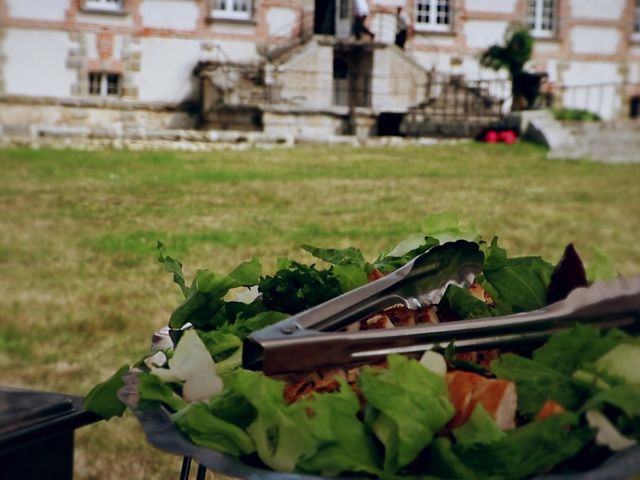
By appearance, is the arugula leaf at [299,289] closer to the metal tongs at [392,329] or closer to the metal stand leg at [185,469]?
the metal tongs at [392,329]

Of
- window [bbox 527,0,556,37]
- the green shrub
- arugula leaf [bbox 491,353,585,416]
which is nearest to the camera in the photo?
arugula leaf [bbox 491,353,585,416]

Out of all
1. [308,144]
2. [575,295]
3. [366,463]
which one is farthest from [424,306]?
[308,144]

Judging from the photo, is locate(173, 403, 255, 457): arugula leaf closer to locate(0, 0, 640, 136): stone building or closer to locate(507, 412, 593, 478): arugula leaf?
locate(507, 412, 593, 478): arugula leaf

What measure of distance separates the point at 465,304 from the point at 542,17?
92.1 feet

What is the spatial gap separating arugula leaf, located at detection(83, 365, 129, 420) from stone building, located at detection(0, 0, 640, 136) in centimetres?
2055

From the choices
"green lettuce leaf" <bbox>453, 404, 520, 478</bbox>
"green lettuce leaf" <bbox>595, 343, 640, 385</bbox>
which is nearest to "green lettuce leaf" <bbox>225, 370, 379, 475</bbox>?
"green lettuce leaf" <bbox>453, 404, 520, 478</bbox>

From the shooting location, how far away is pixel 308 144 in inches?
753

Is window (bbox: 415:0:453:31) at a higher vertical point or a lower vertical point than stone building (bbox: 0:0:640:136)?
higher

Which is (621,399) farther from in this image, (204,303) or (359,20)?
(359,20)

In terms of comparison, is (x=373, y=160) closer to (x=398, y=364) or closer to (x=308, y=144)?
(x=308, y=144)

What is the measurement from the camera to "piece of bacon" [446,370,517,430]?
125cm

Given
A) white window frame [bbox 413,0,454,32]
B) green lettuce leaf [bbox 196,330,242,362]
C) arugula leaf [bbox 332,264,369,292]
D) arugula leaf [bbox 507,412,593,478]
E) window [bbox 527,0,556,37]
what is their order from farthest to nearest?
window [bbox 527,0,556,37] → white window frame [bbox 413,0,454,32] → arugula leaf [bbox 332,264,369,292] → green lettuce leaf [bbox 196,330,242,362] → arugula leaf [bbox 507,412,593,478]

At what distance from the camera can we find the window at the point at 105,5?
24.4 m

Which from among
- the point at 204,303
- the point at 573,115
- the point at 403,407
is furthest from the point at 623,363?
the point at 573,115
